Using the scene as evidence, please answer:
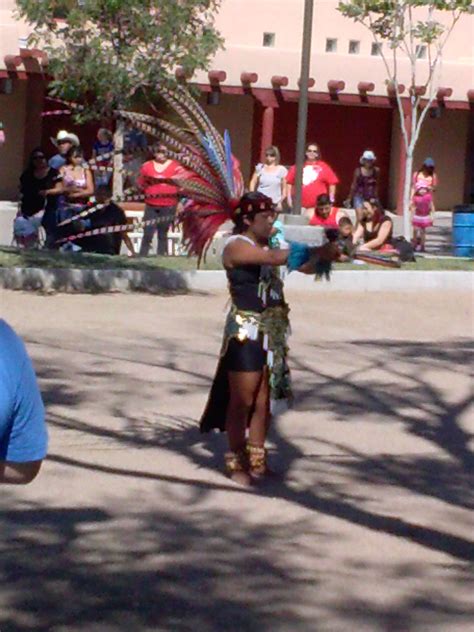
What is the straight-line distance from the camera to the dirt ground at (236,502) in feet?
20.3

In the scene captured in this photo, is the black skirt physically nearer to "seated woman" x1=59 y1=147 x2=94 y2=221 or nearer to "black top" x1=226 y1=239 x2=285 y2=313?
"black top" x1=226 y1=239 x2=285 y2=313

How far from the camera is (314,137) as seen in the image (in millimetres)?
33500

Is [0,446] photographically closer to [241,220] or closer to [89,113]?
[241,220]

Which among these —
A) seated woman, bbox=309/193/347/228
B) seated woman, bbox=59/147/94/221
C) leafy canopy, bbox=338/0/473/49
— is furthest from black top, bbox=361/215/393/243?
leafy canopy, bbox=338/0/473/49

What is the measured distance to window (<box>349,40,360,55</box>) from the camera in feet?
106

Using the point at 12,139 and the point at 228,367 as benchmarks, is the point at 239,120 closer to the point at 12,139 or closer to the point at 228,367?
the point at 12,139

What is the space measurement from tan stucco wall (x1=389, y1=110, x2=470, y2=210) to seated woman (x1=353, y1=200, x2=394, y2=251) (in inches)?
531

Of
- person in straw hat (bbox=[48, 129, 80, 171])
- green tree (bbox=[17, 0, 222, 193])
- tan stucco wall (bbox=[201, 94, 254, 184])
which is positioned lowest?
person in straw hat (bbox=[48, 129, 80, 171])

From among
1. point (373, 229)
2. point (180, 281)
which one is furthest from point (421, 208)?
point (180, 281)

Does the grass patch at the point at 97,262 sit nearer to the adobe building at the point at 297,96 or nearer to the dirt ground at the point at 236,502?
the dirt ground at the point at 236,502

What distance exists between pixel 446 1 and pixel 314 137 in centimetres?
1003

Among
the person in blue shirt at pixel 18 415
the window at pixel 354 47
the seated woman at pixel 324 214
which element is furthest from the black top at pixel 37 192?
the person in blue shirt at pixel 18 415

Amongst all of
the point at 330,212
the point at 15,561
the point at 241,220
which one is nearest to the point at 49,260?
the point at 330,212

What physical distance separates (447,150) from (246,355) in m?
26.7
